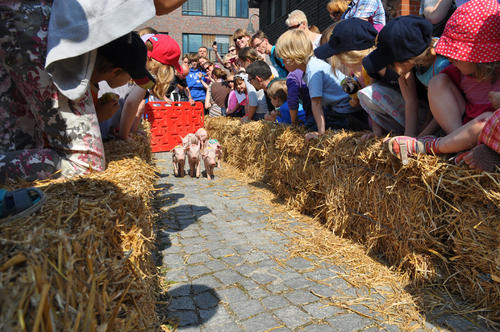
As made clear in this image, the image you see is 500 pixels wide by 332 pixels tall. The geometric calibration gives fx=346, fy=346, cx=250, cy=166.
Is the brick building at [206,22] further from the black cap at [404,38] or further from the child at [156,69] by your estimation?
the black cap at [404,38]

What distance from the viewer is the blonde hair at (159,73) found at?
3.48m

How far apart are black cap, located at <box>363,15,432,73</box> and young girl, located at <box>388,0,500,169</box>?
0.74 ft

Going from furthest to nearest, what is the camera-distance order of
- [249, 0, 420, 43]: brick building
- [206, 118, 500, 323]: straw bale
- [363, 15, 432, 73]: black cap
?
[249, 0, 420, 43]: brick building
[363, 15, 432, 73]: black cap
[206, 118, 500, 323]: straw bale

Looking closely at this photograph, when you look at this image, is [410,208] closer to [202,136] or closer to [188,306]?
[188,306]

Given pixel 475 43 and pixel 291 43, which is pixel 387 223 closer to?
pixel 475 43

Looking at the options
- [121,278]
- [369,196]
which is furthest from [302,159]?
[121,278]

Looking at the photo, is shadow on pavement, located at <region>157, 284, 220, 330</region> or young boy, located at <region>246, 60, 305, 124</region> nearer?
shadow on pavement, located at <region>157, 284, 220, 330</region>

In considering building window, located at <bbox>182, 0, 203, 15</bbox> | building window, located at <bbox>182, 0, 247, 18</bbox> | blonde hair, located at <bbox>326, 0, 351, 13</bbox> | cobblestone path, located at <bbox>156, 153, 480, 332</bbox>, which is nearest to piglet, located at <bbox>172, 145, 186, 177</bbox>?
cobblestone path, located at <bbox>156, 153, 480, 332</bbox>

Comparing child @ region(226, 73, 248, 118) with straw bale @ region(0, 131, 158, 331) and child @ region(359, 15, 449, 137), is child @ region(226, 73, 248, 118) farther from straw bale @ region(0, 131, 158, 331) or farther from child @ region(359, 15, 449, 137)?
straw bale @ region(0, 131, 158, 331)

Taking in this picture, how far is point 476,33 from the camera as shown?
252 centimetres

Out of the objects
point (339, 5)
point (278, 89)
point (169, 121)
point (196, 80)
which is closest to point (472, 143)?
point (278, 89)

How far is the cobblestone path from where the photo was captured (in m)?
2.37

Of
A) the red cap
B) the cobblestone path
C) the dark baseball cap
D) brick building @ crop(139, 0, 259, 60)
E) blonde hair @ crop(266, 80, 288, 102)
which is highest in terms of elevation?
brick building @ crop(139, 0, 259, 60)

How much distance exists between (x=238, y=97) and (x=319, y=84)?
4.46 metres
